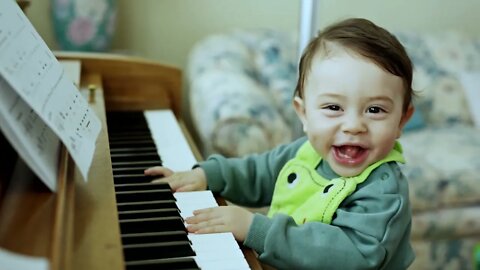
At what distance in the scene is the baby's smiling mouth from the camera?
1146 millimetres

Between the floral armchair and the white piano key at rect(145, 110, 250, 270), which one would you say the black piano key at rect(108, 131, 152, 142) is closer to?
the white piano key at rect(145, 110, 250, 270)

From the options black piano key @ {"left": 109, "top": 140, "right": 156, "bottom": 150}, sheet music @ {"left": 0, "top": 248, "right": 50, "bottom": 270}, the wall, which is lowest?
the wall

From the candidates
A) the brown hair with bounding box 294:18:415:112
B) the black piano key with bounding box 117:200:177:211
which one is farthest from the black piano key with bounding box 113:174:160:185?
the brown hair with bounding box 294:18:415:112

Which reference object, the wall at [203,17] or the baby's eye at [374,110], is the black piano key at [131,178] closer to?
the baby's eye at [374,110]

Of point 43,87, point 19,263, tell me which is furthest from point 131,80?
point 19,263

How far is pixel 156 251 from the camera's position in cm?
91

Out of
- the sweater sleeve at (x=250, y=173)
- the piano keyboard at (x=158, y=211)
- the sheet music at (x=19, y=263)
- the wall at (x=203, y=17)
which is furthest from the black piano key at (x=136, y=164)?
the wall at (x=203, y=17)

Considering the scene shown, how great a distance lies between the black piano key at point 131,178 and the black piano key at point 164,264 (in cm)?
34

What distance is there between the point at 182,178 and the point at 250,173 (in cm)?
18

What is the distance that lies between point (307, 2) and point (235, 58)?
1113mm

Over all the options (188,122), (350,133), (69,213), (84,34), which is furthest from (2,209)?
(188,122)

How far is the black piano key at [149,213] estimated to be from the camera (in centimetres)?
104

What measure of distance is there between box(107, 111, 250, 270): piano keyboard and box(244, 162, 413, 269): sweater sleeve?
0.06m

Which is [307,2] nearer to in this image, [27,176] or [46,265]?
[27,176]
